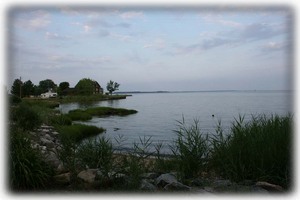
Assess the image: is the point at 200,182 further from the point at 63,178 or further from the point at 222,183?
the point at 63,178

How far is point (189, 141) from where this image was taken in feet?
22.5

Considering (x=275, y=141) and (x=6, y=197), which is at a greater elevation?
(x=275, y=141)

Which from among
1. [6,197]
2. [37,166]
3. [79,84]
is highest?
[79,84]

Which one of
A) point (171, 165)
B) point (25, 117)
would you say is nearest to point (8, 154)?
point (171, 165)

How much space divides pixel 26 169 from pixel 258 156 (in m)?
4.21

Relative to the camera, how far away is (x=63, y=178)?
5.83 m

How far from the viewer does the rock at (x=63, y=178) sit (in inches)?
229

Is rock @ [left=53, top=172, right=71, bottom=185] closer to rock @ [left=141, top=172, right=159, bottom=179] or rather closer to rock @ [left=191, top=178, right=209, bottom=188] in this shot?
rock @ [left=141, top=172, right=159, bottom=179]

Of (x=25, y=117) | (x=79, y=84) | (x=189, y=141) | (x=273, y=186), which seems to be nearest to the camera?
(x=273, y=186)

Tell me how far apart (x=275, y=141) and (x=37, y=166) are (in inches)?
177

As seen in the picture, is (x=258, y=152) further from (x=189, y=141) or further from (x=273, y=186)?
(x=189, y=141)

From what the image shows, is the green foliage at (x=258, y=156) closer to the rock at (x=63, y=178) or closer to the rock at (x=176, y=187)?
the rock at (x=176, y=187)

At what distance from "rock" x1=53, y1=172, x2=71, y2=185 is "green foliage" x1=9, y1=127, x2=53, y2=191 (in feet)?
0.46

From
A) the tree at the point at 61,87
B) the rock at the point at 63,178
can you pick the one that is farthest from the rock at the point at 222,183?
the tree at the point at 61,87
